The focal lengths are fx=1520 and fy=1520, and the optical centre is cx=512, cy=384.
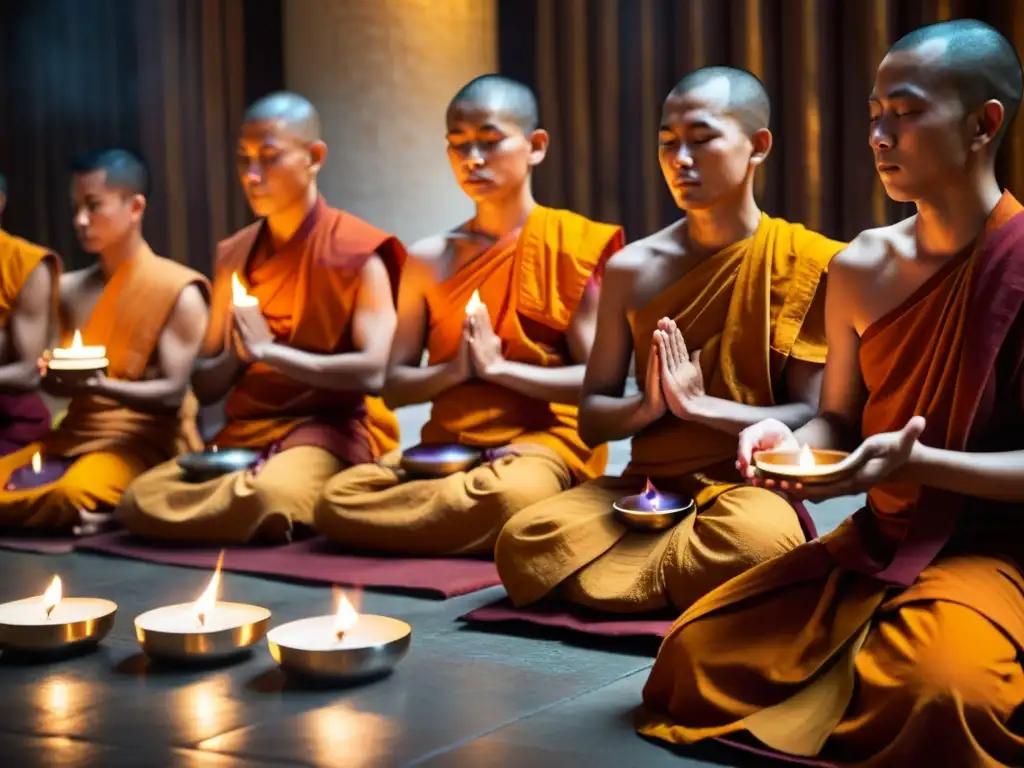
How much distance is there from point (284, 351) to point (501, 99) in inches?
52.1

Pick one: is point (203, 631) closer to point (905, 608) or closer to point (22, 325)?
point (905, 608)

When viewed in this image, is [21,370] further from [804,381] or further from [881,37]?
[881,37]

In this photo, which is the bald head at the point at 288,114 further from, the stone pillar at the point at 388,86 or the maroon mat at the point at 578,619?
the maroon mat at the point at 578,619

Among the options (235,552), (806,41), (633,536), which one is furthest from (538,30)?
(633,536)

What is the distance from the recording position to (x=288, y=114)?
625cm

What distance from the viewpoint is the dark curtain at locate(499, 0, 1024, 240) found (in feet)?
24.9

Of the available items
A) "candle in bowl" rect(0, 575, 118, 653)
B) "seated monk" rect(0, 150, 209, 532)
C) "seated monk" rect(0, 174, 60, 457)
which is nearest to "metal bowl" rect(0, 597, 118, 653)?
"candle in bowl" rect(0, 575, 118, 653)

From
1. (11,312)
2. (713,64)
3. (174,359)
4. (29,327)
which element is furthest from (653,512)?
(713,64)

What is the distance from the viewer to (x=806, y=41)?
7723mm

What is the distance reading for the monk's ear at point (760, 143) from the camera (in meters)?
4.75

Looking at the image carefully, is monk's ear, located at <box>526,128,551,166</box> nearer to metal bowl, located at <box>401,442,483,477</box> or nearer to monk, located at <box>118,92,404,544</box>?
monk, located at <box>118,92,404,544</box>

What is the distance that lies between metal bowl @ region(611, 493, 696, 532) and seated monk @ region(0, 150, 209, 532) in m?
2.57

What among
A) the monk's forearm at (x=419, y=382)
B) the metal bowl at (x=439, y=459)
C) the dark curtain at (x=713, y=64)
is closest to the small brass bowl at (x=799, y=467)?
the metal bowl at (x=439, y=459)

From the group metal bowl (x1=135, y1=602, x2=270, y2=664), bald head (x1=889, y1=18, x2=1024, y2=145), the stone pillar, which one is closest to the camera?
bald head (x1=889, y1=18, x2=1024, y2=145)
